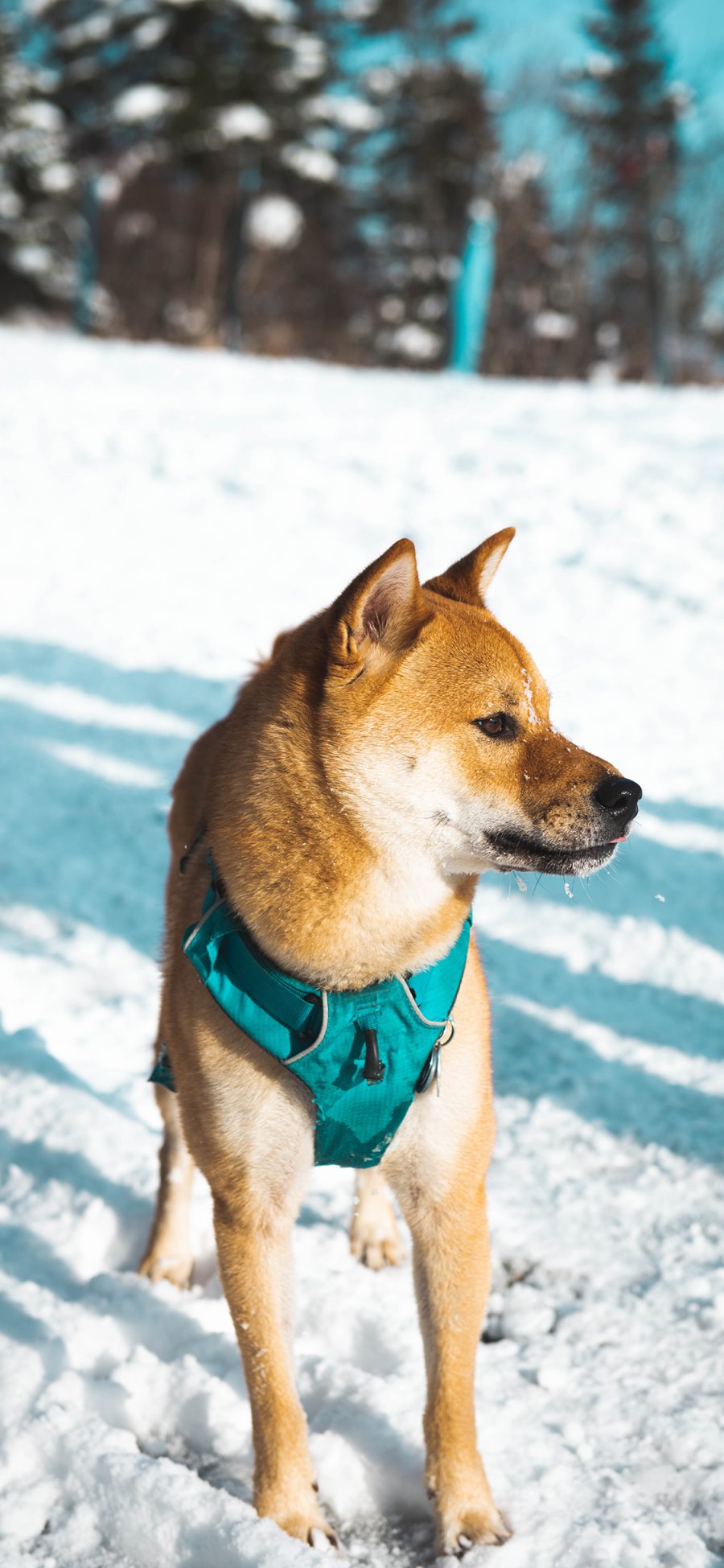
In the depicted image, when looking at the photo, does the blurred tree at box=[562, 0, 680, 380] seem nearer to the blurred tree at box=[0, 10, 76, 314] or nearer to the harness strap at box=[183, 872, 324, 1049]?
the blurred tree at box=[0, 10, 76, 314]

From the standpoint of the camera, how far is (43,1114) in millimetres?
3812

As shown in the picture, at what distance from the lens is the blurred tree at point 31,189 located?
2723 cm

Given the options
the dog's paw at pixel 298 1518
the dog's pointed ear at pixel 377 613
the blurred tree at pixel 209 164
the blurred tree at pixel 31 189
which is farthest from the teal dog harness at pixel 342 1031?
the blurred tree at pixel 31 189

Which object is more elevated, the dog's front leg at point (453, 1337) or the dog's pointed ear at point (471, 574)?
the dog's pointed ear at point (471, 574)

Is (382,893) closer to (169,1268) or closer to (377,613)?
(377,613)

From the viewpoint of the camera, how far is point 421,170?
31531 mm

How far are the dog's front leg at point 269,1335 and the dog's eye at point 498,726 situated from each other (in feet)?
3.31

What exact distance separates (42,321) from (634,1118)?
104 feet

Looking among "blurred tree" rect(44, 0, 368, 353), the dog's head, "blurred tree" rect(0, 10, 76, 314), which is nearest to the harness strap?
the dog's head

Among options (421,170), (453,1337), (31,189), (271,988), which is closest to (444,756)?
(271,988)

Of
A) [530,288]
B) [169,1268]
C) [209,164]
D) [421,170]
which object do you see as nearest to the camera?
[169,1268]

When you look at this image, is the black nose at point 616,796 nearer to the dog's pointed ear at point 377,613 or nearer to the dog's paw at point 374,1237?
the dog's pointed ear at point 377,613

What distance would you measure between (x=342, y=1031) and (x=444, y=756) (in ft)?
1.88

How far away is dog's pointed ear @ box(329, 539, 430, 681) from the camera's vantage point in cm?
220
